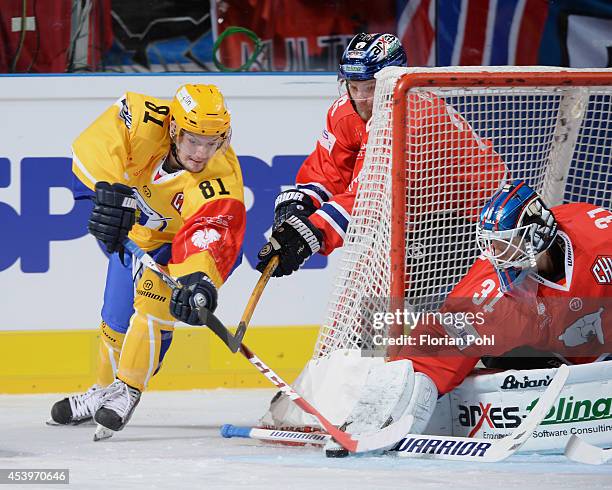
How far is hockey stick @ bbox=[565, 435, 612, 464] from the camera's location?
130 inches

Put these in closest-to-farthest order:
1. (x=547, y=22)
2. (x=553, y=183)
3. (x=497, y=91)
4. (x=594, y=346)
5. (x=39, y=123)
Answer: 1. (x=594, y=346)
2. (x=497, y=91)
3. (x=553, y=183)
4. (x=39, y=123)
5. (x=547, y=22)

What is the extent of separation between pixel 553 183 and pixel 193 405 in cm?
139

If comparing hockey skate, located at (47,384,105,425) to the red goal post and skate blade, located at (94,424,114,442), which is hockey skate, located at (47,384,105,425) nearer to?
skate blade, located at (94,424,114,442)

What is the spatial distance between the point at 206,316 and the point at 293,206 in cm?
64

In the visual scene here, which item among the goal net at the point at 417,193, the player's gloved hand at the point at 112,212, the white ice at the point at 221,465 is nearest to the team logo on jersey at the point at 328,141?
the goal net at the point at 417,193

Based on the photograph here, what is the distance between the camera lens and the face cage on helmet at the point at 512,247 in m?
3.39

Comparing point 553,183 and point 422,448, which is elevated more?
point 553,183

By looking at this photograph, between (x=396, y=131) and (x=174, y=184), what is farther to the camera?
(x=174, y=184)

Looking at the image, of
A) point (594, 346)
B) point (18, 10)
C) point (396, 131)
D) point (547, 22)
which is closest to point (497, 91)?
point (396, 131)

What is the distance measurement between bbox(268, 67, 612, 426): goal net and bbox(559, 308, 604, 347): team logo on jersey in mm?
451

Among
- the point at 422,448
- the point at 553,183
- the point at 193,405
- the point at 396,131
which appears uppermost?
the point at 396,131

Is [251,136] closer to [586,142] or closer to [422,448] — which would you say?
[586,142]

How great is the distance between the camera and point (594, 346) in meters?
3.60

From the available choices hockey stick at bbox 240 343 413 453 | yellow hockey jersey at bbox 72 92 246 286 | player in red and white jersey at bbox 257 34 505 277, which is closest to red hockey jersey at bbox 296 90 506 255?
player in red and white jersey at bbox 257 34 505 277
